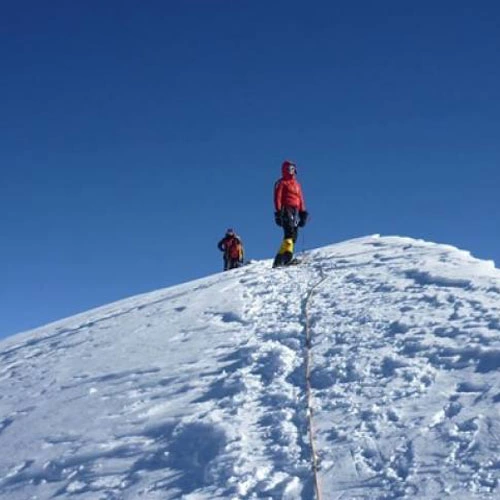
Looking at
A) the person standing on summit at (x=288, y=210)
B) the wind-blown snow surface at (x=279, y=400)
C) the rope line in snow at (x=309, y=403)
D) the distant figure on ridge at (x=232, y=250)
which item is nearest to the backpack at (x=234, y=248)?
the distant figure on ridge at (x=232, y=250)

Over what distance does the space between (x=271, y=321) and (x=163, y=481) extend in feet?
11.5

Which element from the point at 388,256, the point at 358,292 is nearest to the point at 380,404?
the point at 358,292

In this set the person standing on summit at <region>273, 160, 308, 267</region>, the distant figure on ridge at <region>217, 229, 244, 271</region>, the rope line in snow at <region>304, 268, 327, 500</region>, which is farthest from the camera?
the distant figure on ridge at <region>217, 229, 244, 271</region>

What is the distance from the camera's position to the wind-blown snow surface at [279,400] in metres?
4.38

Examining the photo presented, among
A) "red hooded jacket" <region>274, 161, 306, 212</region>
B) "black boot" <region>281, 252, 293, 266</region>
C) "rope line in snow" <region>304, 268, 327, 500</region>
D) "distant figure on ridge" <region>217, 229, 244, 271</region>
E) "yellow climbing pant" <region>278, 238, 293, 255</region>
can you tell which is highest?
"distant figure on ridge" <region>217, 229, 244, 271</region>

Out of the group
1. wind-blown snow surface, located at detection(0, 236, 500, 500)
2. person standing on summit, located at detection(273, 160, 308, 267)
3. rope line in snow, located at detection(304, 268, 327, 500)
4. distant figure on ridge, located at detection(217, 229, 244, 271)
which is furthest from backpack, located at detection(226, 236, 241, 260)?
rope line in snow, located at detection(304, 268, 327, 500)

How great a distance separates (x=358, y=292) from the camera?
873cm

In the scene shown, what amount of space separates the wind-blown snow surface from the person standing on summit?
321 centimetres

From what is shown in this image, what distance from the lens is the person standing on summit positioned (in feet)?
41.2

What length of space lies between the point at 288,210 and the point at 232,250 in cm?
508

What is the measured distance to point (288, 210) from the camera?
12.6 metres

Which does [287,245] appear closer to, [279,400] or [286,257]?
[286,257]

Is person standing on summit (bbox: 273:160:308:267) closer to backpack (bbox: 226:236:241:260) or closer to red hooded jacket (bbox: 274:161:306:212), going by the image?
red hooded jacket (bbox: 274:161:306:212)

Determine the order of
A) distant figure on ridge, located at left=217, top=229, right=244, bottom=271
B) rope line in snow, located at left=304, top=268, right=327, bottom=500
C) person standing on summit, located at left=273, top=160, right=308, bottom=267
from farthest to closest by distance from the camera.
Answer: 1. distant figure on ridge, located at left=217, top=229, right=244, bottom=271
2. person standing on summit, located at left=273, top=160, right=308, bottom=267
3. rope line in snow, located at left=304, top=268, right=327, bottom=500
